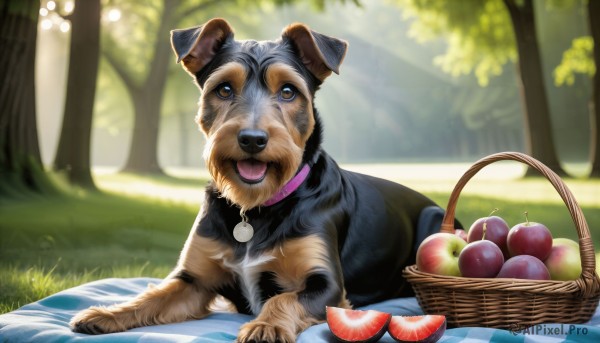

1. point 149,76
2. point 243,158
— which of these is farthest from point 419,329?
point 149,76

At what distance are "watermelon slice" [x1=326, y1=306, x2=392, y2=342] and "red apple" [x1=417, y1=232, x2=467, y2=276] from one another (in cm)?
59

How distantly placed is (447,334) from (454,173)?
11.8 m

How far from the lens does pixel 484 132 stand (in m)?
17.4

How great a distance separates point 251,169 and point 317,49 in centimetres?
78

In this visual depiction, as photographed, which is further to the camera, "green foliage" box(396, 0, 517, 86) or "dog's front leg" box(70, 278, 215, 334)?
"green foliage" box(396, 0, 517, 86)

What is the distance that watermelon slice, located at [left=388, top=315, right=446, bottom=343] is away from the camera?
9.79ft

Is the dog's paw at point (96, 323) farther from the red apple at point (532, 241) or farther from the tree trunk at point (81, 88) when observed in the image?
the tree trunk at point (81, 88)

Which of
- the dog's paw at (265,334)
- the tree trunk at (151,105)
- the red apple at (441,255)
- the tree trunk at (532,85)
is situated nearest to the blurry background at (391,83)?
the tree trunk at (151,105)

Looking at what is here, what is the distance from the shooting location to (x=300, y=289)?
11.2 ft

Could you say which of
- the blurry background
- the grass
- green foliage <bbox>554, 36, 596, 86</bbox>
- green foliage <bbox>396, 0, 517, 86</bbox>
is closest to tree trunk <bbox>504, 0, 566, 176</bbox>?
the blurry background

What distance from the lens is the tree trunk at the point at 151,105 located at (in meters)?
13.9

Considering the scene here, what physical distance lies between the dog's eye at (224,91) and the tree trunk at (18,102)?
5.21 meters

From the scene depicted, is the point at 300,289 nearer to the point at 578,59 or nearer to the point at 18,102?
the point at 18,102

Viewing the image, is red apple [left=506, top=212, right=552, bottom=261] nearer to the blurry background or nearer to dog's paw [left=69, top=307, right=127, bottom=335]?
dog's paw [left=69, top=307, right=127, bottom=335]
